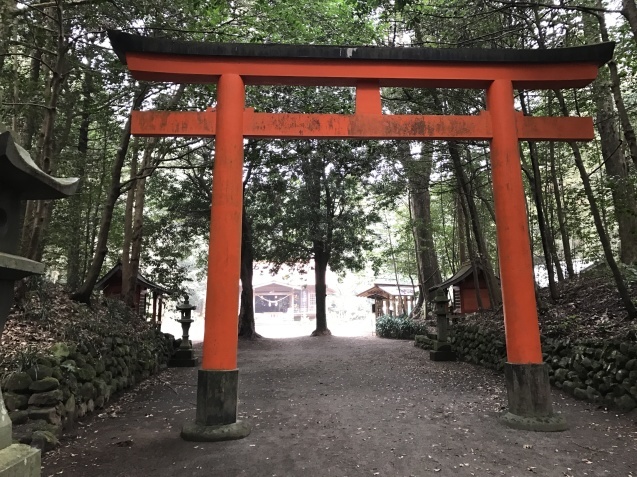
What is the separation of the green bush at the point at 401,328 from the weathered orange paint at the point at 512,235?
12214 millimetres

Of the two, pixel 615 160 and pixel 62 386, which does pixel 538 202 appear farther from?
pixel 62 386

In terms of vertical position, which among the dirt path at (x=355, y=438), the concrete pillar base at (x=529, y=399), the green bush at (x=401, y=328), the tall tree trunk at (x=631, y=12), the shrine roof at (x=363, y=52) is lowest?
the dirt path at (x=355, y=438)

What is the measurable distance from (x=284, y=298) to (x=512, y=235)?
148 feet

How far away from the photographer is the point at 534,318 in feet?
17.8

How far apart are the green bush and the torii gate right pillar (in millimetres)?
12209

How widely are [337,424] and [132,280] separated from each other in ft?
27.9

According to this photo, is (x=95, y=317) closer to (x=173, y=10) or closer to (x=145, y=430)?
(x=145, y=430)

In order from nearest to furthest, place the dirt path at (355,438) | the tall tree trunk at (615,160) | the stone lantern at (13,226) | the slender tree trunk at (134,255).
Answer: the stone lantern at (13,226), the dirt path at (355,438), the tall tree trunk at (615,160), the slender tree trunk at (134,255)

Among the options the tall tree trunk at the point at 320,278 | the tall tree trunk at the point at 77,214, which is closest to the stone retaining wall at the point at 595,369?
the tall tree trunk at the point at 77,214

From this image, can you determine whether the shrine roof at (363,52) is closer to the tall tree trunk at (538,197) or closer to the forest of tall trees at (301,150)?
the forest of tall trees at (301,150)

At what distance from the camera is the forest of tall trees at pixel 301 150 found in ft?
24.8

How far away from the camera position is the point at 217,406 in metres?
4.95

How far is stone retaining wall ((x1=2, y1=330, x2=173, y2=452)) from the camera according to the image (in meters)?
4.55

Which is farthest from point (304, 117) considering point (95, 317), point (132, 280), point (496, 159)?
point (132, 280)
